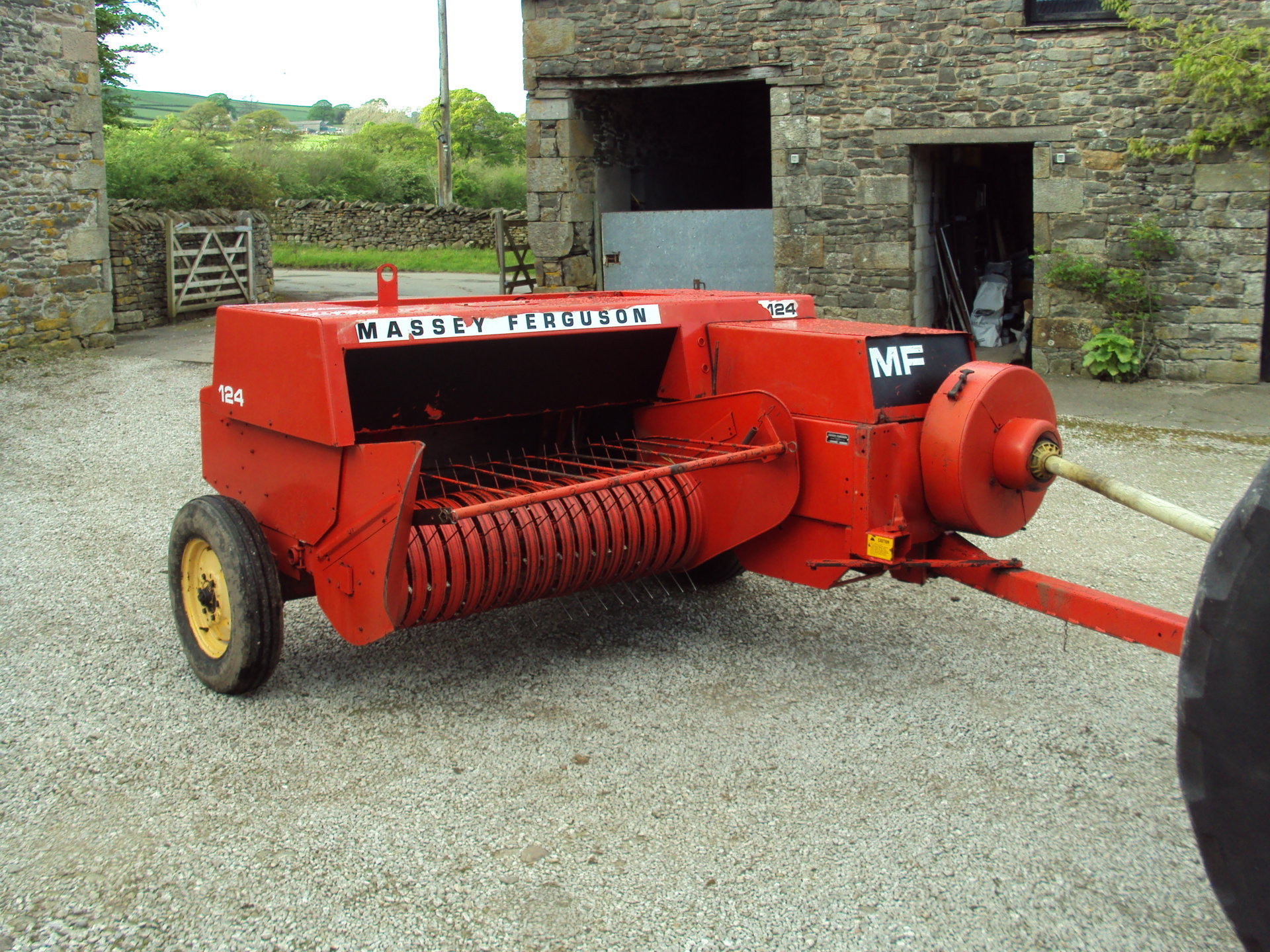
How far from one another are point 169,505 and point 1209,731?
252 inches

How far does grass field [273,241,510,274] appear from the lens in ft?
85.5

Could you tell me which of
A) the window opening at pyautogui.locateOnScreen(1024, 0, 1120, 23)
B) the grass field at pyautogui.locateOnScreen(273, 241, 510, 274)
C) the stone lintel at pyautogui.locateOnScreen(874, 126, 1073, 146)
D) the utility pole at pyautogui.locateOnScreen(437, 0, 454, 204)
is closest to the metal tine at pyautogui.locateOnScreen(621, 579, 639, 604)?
the stone lintel at pyautogui.locateOnScreen(874, 126, 1073, 146)

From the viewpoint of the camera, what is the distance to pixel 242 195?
61.1 feet

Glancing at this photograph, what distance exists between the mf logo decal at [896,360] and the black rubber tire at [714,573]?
4.91ft

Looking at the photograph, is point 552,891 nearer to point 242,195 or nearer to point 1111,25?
point 1111,25

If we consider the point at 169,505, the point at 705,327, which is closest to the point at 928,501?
the point at 705,327

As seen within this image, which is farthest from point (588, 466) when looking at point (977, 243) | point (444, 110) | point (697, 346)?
point (444, 110)

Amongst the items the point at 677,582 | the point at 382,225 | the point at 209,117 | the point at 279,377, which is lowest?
the point at 677,582

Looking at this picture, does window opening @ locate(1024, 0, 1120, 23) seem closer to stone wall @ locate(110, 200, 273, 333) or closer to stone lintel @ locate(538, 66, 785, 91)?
stone lintel @ locate(538, 66, 785, 91)

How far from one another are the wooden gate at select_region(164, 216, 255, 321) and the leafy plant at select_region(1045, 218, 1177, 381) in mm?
11391

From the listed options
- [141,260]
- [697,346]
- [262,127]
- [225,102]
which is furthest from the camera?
[225,102]

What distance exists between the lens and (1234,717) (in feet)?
5.66

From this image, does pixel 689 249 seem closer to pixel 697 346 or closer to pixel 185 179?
pixel 697 346

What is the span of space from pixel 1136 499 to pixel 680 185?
12571 millimetres
